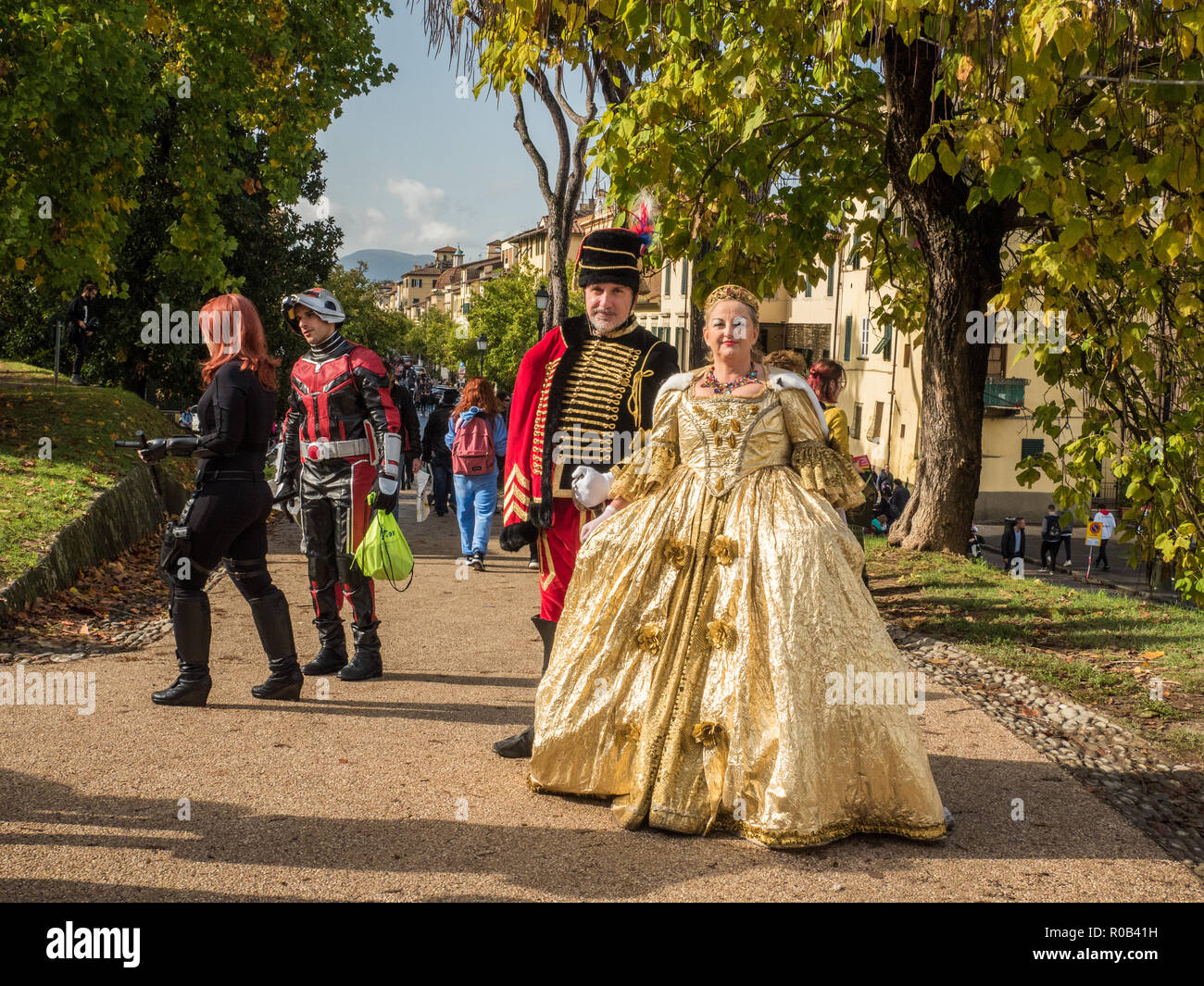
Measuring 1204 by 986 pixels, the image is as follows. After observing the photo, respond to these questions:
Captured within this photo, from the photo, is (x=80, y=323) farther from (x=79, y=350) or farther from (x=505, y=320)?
(x=505, y=320)

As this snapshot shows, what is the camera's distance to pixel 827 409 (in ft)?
23.1

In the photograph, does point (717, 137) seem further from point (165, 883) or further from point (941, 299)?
point (165, 883)

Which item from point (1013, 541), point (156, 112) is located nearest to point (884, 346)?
point (1013, 541)

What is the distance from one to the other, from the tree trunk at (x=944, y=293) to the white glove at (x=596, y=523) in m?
7.54

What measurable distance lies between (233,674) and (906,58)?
8490mm

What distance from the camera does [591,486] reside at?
16.1ft

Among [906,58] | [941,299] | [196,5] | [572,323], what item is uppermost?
[196,5]

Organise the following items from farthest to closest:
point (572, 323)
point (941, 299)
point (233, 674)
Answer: point (941, 299), point (233, 674), point (572, 323)

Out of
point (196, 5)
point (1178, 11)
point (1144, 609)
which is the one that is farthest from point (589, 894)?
point (196, 5)

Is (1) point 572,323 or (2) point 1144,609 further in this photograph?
(2) point 1144,609

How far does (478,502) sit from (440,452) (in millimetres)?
4021

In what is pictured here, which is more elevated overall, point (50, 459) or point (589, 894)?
point (50, 459)

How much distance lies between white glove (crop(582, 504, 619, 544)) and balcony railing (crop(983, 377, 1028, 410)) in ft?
102

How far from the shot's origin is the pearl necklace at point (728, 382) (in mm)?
4871
